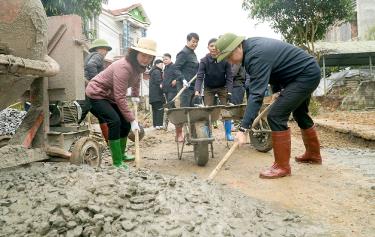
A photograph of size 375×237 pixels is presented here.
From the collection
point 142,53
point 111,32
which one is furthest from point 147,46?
point 111,32

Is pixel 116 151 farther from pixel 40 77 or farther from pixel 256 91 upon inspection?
pixel 256 91

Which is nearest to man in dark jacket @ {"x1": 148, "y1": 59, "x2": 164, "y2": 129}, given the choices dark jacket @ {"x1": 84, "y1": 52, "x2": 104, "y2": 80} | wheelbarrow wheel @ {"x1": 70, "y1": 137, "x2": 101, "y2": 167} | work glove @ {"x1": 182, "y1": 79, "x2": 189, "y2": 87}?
work glove @ {"x1": 182, "y1": 79, "x2": 189, "y2": 87}

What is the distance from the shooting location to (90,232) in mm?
2445

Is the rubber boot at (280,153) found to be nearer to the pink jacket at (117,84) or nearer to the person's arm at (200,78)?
the pink jacket at (117,84)

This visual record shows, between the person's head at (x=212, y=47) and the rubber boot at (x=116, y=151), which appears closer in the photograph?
the rubber boot at (x=116, y=151)

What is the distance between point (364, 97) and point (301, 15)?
404 centimetres

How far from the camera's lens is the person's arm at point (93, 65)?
6.29 m

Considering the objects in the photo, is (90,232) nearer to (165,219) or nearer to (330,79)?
(165,219)

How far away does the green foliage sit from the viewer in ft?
24.1

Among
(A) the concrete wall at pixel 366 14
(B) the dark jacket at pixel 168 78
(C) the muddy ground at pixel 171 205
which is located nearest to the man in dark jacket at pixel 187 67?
(B) the dark jacket at pixel 168 78

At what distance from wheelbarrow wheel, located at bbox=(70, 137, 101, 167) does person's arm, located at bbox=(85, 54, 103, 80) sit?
211cm

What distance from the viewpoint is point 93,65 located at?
249 inches

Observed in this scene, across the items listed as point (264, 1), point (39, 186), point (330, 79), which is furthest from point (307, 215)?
point (330, 79)

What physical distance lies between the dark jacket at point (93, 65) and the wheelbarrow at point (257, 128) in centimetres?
229
